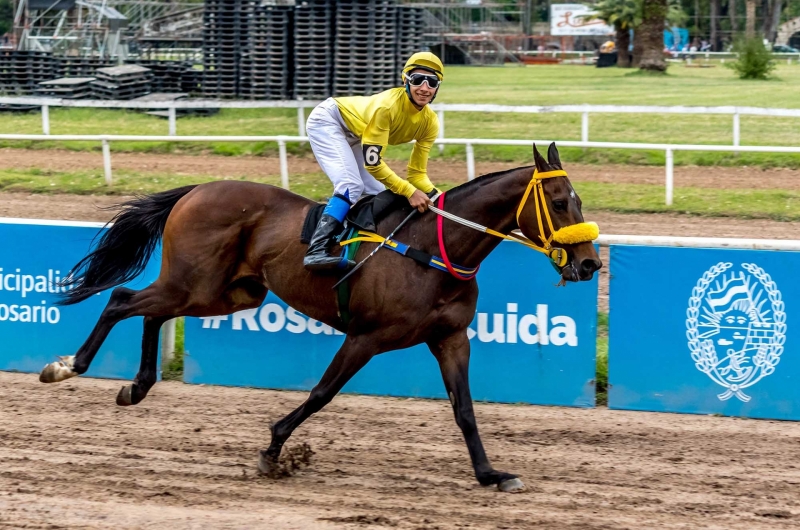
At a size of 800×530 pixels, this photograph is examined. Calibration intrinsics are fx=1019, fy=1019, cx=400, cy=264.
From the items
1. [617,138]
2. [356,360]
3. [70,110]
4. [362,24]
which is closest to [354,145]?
[356,360]

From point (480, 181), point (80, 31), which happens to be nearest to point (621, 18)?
point (80, 31)

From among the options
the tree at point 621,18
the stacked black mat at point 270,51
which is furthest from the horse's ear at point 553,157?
the tree at point 621,18

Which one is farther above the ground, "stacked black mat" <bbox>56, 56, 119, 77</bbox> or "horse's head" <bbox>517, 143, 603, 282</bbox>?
"stacked black mat" <bbox>56, 56, 119, 77</bbox>

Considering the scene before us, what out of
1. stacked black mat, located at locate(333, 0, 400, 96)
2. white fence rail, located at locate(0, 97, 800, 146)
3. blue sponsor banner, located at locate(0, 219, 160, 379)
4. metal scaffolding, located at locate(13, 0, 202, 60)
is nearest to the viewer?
blue sponsor banner, located at locate(0, 219, 160, 379)

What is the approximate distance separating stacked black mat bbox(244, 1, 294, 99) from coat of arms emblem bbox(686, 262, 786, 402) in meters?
15.6

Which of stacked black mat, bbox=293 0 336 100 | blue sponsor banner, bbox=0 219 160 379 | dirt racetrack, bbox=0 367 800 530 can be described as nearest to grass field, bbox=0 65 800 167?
stacked black mat, bbox=293 0 336 100

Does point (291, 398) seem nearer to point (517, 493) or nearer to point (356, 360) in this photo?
point (356, 360)

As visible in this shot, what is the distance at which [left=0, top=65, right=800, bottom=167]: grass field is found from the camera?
1589 cm

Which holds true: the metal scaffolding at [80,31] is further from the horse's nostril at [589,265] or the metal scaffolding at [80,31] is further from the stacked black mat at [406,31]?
the horse's nostril at [589,265]

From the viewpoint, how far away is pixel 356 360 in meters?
5.19

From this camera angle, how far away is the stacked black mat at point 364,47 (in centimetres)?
1973

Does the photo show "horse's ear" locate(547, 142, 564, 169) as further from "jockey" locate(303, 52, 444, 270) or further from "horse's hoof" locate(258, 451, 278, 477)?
"horse's hoof" locate(258, 451, 278, 477)

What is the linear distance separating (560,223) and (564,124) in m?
15.6

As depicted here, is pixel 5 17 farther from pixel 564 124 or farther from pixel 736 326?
pixel 736 326
